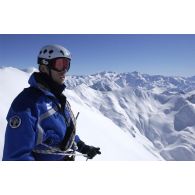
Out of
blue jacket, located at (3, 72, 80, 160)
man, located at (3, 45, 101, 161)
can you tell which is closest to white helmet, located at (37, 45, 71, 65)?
man, located at (3, 45, 101, 161)

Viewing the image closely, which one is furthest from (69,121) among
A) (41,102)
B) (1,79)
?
(1,79)

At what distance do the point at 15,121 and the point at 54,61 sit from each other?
1.19m

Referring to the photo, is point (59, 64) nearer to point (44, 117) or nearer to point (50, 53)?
point (50, 53)

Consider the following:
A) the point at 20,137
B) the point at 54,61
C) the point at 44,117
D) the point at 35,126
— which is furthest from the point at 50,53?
the point at 20,137

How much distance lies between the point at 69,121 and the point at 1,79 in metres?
19.6

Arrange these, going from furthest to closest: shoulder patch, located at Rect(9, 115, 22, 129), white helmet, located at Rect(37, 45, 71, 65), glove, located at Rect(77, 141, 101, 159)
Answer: glove, located at Rect(77, 141, 101, 159) → white helmet, located at Rect(37, 45, 71, 65) → shoulder patch, located at Rect(9, 115, 22, 129)

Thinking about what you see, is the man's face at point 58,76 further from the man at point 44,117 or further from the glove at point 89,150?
the glove at point 89,150

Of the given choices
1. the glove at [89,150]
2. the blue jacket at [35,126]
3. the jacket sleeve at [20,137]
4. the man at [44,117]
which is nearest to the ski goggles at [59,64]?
the man at [44,117]

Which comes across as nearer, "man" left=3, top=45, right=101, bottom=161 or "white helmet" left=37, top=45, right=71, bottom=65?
"man" left=3, top=45, right=101, bottom=161

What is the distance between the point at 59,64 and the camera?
14.5ft

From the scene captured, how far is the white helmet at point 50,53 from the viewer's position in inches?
171

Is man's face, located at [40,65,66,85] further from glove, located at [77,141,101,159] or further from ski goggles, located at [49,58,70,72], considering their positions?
glove, located at [77,141,101,159]

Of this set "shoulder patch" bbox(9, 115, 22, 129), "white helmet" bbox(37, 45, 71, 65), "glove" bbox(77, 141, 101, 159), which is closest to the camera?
"shoulder patch" bbox(9, 115, 22, 129)

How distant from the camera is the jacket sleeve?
3.56 meters
